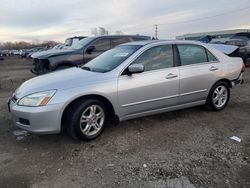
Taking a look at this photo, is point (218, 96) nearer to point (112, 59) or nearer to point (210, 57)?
point (210, 57)

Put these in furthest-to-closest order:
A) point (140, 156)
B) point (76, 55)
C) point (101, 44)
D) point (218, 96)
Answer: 1. point (101, 44)
2. point (76, 55)
3. point (218, 96)
4. point (140, 156)

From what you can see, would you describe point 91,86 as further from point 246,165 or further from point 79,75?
point 246,165

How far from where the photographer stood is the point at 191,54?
5.21m

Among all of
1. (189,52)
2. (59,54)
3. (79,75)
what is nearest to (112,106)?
(79,75)

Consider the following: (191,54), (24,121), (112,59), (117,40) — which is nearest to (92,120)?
(24,121)

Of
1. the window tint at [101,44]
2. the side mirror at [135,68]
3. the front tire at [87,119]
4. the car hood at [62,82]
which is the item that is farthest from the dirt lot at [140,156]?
the window tint at [101,44]

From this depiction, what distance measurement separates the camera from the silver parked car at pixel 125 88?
12.8 ft

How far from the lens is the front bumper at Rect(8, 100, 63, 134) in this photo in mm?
3770

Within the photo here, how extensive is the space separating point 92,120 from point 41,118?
80 cm

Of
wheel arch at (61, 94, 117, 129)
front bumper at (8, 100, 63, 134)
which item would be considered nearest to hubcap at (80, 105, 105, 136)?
wheel arch at (61, 94, 117, 129)

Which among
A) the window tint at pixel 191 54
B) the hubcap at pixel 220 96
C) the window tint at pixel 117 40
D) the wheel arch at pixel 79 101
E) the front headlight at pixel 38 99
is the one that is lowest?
the hubcap at pixel 220 96

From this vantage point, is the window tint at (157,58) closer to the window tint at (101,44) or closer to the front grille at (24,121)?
the front grille at (24,121)

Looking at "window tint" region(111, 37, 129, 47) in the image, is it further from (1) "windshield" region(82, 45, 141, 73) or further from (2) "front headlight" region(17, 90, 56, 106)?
(2) "front headlight" region(17, 90, 56, 106)

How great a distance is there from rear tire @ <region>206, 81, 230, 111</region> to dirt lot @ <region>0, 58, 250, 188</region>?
16.8 inches
